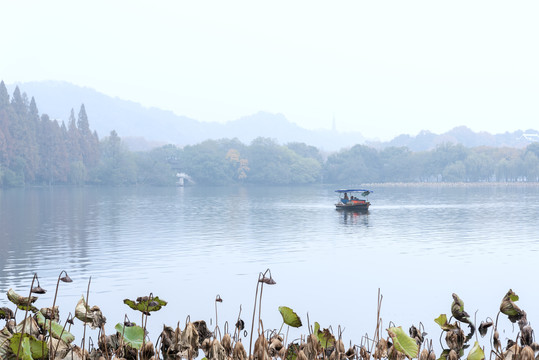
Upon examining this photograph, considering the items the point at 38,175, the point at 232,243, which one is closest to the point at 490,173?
the point at 38,175

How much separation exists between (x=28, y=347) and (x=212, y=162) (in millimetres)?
136652

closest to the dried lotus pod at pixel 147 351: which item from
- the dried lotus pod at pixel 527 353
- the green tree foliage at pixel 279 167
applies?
the dried lotus pod at pixel 527 353

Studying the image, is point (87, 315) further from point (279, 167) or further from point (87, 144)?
point (279, 167)

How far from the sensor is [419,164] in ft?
484

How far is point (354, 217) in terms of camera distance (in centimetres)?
5238

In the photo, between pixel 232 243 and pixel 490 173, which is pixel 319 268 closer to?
pixel 232 243

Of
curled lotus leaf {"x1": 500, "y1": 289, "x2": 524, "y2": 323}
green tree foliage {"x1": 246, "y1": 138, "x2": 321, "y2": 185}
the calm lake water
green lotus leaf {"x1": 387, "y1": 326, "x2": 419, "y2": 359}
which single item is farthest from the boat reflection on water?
green tree foliage {"x1": 246, "y1": 138, "x2": 321, "y2": 185}

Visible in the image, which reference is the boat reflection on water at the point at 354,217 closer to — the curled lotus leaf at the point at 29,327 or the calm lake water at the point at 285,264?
the calm lake water at the point at 285,264

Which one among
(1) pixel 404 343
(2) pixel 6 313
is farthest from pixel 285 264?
(1) pixel 404 343

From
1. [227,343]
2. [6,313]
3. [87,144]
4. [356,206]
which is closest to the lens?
[227,343]

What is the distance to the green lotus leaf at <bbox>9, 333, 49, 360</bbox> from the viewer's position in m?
4.13

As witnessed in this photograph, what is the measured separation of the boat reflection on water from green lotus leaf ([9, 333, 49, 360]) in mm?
43327

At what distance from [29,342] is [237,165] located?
5579 inches

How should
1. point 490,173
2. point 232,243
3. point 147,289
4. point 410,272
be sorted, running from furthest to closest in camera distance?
point 490,173 < point 232,243 < point 410,272 < point 147,289
